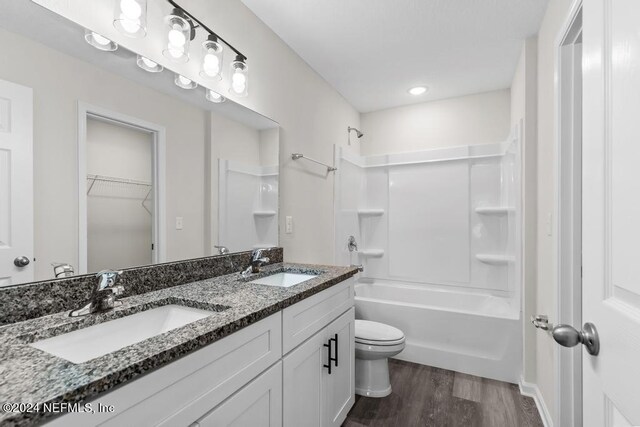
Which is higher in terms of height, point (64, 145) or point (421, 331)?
point (64, 145)

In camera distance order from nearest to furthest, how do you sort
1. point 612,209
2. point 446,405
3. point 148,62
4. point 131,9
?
point 612,209 → point 131,9 → point 148,62 → point 446,405

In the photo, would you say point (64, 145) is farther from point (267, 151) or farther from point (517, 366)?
point (517, 366)

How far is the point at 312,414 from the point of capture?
1.40m

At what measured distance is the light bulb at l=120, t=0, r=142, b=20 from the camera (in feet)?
3.91

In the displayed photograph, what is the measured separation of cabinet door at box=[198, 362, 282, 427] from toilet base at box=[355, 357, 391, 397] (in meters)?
1.12

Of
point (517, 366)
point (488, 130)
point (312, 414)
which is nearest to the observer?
point (312, 414)

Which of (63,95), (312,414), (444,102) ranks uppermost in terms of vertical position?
(444,102)

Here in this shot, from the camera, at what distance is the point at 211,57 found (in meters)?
1.59

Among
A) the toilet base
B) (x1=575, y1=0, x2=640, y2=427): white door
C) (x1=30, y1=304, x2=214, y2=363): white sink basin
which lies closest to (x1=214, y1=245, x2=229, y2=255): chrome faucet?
(x1=30, y1=304, x2=214, y2=363): white sink basin

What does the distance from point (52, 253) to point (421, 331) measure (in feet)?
8.09

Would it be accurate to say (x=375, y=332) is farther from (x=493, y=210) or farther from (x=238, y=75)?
(x=238, y=75)

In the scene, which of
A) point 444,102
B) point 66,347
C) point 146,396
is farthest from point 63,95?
point 444,102

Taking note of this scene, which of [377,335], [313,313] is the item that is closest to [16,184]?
[313,313]

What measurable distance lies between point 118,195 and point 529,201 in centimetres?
237
